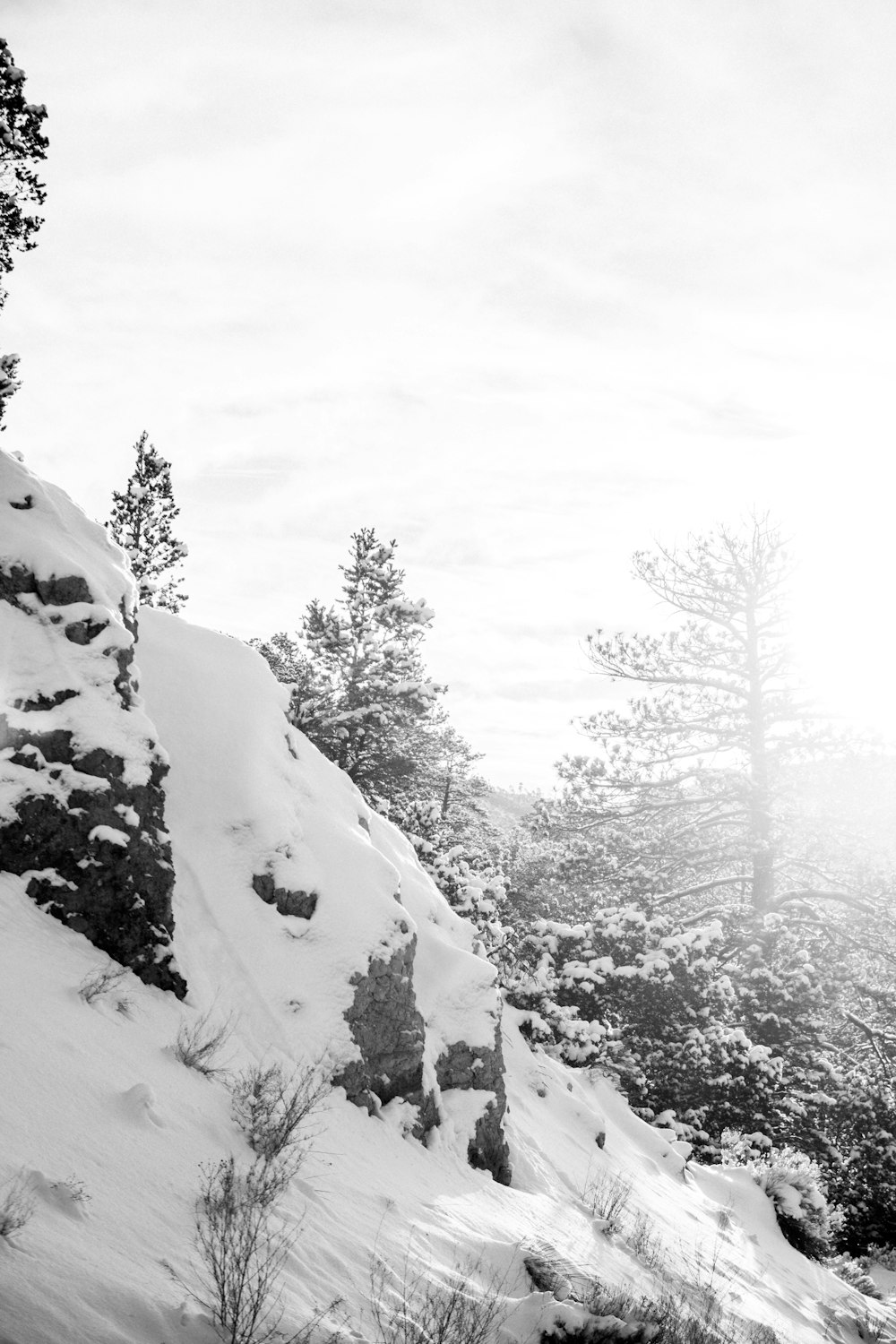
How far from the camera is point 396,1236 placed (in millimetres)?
5500

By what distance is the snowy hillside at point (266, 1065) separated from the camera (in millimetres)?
4113

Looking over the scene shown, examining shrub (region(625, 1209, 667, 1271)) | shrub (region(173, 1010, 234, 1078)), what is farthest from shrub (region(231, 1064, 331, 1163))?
shrub (region(625, 1209, 667, 1271))

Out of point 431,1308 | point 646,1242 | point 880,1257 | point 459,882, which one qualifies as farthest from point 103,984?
point 880,1257

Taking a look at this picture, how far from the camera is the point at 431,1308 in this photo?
15.0ft

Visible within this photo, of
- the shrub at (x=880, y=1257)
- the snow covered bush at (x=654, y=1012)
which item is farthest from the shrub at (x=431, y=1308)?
the shrub at (x=880, y=1257)

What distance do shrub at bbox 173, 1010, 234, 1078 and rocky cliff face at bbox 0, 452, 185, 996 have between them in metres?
0.45

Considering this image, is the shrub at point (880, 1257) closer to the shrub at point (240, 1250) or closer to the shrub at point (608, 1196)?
the shrub at point (608, 1196)

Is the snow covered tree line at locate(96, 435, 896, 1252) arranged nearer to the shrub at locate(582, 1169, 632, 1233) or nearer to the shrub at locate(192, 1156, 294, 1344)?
the shrub at locate(582, 1169, 632, 1233)

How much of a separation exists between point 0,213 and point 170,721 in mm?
8006

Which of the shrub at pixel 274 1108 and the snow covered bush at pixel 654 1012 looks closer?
the shrub at pixel 274 1108

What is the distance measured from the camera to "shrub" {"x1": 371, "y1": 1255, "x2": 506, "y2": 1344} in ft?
13.9

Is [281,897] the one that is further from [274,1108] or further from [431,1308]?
[431,1308]

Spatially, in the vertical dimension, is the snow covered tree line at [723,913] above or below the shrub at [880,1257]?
above

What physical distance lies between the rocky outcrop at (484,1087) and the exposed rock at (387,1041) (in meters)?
0.71
